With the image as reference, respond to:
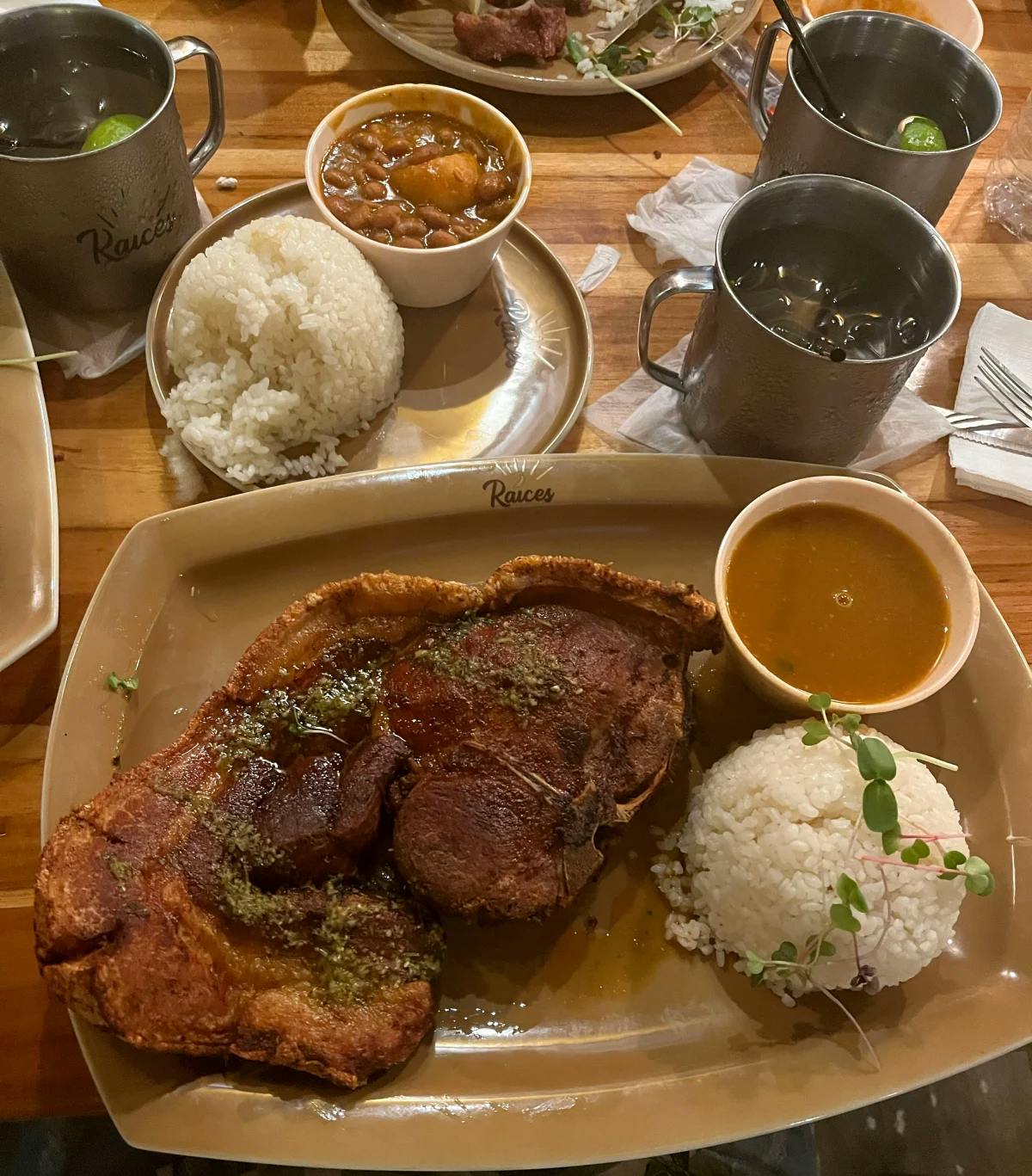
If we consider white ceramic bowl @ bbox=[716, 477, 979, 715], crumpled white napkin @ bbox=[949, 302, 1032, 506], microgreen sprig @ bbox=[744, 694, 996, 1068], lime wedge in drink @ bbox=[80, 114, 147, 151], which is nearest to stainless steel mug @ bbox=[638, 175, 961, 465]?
white ceramic bowl @ bbox=[716, 477, 979, 715]

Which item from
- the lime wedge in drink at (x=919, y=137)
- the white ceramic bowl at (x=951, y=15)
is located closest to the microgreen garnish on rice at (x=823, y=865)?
the lime wedge in drink at (x=919, y=137)

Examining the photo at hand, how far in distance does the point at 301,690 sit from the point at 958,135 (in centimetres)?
232

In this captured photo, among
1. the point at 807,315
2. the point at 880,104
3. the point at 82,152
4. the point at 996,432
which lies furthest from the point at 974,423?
the point at 82,152

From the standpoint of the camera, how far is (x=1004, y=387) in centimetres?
244

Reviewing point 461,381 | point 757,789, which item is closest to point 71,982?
point 757,789

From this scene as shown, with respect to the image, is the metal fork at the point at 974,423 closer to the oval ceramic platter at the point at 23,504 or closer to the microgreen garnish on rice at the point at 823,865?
the microgreen garnish on rice at the point at 823,865

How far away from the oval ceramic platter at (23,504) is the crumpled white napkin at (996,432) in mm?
2224

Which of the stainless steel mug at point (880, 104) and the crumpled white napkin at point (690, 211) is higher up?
the stainless steel mug at point (880, 104)

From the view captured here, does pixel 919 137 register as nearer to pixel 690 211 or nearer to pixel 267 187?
pixel 690 211

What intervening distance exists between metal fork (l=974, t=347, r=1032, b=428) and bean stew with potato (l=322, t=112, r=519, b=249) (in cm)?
139

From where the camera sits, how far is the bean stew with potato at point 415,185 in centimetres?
226

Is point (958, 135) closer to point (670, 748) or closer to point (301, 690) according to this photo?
point (670, 748)

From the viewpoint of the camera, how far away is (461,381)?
2.34 m

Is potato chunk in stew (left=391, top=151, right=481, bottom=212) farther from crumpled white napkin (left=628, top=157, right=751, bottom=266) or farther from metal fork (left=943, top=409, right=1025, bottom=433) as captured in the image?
metal fork (left=943, top=409, right=1025, bottom=433)
